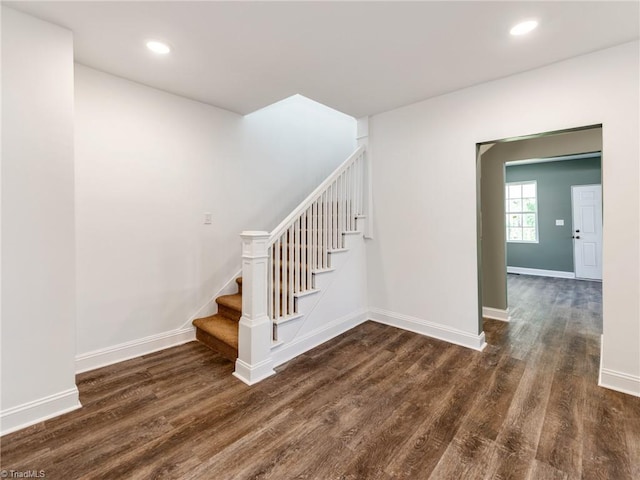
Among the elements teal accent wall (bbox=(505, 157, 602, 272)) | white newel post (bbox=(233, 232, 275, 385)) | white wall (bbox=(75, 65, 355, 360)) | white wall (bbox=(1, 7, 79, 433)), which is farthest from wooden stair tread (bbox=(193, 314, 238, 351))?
teal accent wall (bbox=(505, 157, 602, 272))

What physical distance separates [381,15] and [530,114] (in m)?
1.62

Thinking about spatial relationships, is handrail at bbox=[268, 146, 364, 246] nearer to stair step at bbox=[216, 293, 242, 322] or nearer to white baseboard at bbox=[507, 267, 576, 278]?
stair step at bbox=[216, 293, 242, 322]

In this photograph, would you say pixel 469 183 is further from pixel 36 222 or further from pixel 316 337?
pixel 36 222

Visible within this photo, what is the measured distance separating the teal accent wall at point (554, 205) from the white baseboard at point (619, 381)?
17.6 feet

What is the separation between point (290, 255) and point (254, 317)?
2.21 ft

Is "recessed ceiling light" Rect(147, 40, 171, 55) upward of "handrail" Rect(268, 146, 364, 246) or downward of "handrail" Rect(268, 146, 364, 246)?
upward

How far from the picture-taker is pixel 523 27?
6.56ft

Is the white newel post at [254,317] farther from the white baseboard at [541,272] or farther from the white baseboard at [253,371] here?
the white baseboard at [541,272]

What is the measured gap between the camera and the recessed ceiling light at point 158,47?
2138 millimetres

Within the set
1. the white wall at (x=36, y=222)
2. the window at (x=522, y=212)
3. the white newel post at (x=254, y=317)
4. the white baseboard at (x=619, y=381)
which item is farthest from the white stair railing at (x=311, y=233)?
the window at (x=522, y=212)

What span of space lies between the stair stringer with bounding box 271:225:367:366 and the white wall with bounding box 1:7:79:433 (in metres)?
1.51

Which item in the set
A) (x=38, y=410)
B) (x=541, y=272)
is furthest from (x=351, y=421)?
(x=541, y=272)

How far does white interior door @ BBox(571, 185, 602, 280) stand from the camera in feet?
20.2

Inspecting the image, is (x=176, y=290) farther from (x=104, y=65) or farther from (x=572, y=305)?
(x=572, y=305)
